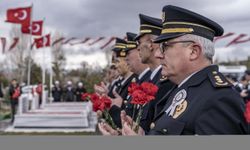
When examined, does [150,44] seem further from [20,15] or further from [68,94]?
[68,94]

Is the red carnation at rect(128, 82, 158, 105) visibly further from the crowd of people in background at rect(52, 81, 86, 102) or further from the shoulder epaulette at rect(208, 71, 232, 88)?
the crowd of people in background at rect(52, 81, 86, 102)

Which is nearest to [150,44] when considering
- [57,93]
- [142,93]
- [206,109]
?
[142,93]

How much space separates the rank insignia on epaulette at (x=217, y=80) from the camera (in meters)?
2.27

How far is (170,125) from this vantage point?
2330mm

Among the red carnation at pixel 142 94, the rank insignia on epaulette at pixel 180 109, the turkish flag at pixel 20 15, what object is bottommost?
the rank insignia on epaulette at pixel 180 109

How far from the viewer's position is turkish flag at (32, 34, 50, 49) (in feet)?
77.4

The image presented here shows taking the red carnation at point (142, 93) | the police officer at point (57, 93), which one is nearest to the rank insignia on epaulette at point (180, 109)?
the red carnation at point (142, 93)

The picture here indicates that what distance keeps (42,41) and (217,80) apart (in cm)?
2209

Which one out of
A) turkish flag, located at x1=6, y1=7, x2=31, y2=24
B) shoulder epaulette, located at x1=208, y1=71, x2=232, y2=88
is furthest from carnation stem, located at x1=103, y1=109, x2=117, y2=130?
turkish flag, located at x1=6, y1=7, x2=31, y2=24

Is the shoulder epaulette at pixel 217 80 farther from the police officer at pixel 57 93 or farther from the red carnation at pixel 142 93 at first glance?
the police officer at pixel 57 93

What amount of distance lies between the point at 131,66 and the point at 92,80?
112 feet

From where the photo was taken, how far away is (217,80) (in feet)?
7.67

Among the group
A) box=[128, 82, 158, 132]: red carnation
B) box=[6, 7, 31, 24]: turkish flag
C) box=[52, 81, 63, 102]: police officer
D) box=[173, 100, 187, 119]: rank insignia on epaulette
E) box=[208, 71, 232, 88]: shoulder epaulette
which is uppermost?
box=[6, 7, 31, 24]: turkish flag

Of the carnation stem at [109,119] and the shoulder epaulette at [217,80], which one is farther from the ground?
the shoulder epaulette at [217,80]
